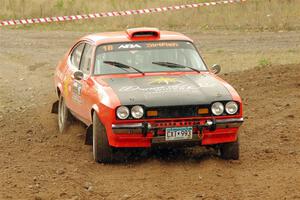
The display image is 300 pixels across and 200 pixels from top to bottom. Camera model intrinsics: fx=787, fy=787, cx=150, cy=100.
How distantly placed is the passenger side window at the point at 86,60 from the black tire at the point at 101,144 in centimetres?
138

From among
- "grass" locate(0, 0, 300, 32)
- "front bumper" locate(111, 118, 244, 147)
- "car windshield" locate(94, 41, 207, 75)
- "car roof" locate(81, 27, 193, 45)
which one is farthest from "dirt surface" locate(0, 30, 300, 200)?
"grass" locate(0, 0, 300, 32)

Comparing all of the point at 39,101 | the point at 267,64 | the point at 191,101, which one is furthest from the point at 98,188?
the point at 267,64

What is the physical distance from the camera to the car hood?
28.7ft

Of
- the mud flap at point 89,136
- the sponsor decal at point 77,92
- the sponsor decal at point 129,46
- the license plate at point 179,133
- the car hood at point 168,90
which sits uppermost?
the sponsor decal at point 129,46

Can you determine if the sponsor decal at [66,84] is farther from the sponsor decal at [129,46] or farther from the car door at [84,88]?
the sponsor decal at [129,46]

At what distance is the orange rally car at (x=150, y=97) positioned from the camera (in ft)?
28.5

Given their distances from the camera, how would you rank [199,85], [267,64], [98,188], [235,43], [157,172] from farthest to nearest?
[235,43]
[267,64]
[199,85]
[157,172]
[98,188]

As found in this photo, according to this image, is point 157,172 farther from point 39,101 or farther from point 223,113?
point 39,101

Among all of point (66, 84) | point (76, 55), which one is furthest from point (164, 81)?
point (76, 55)

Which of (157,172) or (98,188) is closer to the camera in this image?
(98,188)

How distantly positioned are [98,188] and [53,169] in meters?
0.94

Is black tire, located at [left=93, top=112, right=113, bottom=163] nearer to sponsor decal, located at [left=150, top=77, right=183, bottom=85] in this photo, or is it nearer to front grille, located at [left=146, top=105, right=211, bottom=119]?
front grille, located at [left=146, top=105, right=211, bottom=119]

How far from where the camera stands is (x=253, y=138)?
34.2 ft

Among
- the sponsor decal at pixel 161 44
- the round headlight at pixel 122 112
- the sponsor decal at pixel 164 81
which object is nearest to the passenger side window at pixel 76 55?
the sponsor decal at pixel 161 44
